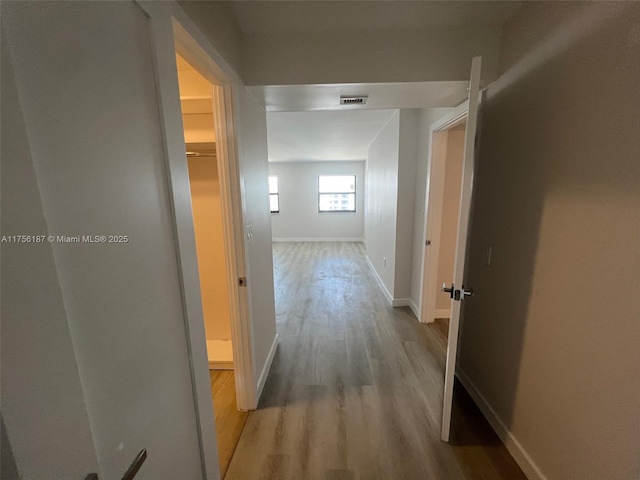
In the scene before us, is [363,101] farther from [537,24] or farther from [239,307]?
[239,307]

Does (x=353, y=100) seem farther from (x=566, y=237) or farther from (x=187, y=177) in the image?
(x=566, y=237)

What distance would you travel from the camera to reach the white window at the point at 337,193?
25.1 feet

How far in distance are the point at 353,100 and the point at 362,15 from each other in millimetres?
504

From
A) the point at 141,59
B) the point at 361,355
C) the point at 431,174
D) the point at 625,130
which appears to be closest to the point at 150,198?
the point at 141,59

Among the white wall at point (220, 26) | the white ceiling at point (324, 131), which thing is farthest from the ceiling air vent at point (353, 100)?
the white ceiling at point (324, 131)

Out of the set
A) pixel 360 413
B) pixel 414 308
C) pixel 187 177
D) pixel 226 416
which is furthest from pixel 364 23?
pixel 414 308

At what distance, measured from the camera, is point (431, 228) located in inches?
110

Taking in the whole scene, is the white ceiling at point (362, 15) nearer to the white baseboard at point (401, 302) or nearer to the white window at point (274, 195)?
the white baseboard at point (401, 302)

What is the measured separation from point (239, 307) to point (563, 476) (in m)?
1.83

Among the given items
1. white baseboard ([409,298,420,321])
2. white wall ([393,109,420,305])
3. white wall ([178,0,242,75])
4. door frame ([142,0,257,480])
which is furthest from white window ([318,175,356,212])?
door frame ([142,0,257,480])

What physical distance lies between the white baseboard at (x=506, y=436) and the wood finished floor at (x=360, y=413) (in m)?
0.04

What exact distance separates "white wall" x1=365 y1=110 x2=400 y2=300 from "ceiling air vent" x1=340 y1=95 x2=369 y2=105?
1.39 m

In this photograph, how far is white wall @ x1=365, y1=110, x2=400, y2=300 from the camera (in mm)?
3373

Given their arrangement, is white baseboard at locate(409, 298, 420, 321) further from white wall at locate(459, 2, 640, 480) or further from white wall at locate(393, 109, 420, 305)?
white wall at locate(459, 2, 640, 480)
